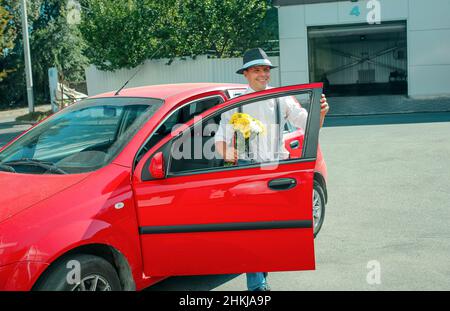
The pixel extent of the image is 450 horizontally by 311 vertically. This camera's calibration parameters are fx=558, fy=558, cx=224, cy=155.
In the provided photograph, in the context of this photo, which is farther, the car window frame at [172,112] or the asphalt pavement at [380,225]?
the asphalt pavement at [380,225]

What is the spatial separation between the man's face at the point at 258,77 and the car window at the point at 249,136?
140 mm

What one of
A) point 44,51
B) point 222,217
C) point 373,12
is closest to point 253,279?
point 222,217

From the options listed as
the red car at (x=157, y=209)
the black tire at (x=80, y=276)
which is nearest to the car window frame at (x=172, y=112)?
the red car at (x=157, y=209)

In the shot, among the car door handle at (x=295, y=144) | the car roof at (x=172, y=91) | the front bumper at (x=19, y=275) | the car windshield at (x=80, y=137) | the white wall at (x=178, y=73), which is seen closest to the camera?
the front bumper at (x=19, y=275)

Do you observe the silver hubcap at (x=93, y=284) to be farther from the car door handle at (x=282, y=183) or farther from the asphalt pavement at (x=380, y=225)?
the car door handle at (x=282, y=183)

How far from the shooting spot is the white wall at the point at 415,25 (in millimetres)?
24531

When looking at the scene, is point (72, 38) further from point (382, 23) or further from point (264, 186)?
point (264, 186)

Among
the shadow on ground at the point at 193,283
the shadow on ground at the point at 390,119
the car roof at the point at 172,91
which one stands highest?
the car roof at the point at 172,91

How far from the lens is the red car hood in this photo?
11.0 ft

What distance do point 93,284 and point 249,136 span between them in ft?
4.91

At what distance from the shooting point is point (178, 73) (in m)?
27.5

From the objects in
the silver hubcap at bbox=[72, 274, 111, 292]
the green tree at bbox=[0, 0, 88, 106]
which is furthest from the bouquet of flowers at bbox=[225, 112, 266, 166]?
the green tree at bbox=[0, 0, 88, 106]

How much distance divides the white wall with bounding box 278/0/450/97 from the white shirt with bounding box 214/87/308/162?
2157 centimetres

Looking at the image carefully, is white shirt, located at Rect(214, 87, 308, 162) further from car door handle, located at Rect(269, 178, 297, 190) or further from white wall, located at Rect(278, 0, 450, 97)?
white wall, located at Rect(278, 0, 450, 97)
